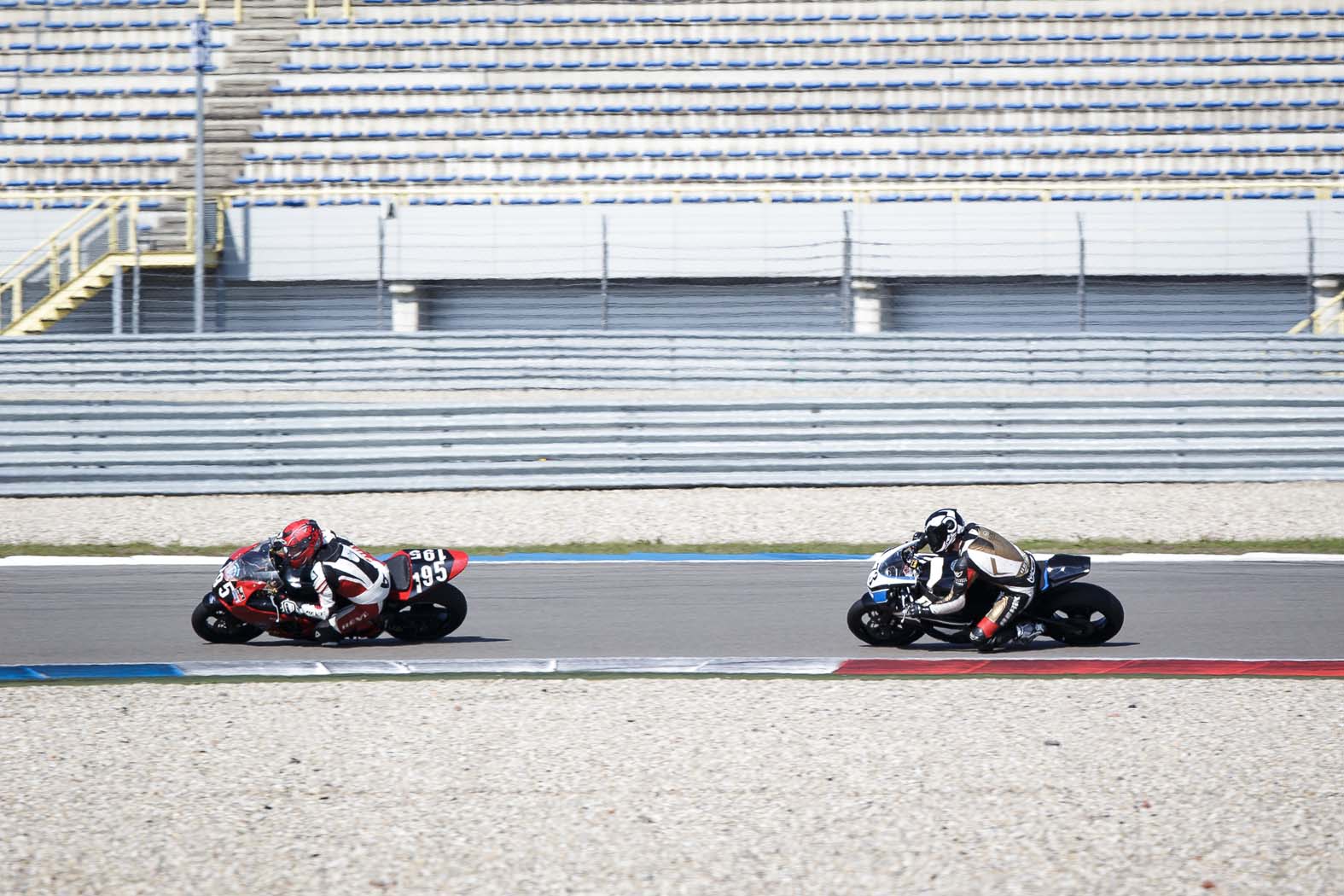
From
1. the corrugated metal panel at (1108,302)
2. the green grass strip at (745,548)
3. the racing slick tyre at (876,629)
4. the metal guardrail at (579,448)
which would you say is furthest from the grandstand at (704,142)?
the racing slick tyre at (876,629)

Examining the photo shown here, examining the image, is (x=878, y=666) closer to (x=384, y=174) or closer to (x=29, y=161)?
(x=384, y=174)

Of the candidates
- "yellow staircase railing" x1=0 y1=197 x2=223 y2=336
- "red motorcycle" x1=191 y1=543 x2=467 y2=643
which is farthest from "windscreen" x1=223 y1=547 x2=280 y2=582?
"yellow staircase railing" x1=0 y1=197 x2=223 y2=336

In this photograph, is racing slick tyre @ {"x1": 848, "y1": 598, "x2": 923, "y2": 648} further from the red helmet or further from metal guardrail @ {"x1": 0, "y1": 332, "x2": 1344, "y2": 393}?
metal guardrail @ {"x1": 0, "y1": 332, "x2": 1344, "y2": 393}

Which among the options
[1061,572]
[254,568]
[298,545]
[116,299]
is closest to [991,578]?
[1061,572]

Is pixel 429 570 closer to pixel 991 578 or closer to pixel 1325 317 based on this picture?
pixel 991 578

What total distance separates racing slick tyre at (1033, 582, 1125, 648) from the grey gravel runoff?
101 centimetres

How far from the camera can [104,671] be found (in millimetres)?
7543

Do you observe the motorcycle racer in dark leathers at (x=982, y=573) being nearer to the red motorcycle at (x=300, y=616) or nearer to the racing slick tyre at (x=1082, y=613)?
the racing slick tyre at (x=1082, y=613)

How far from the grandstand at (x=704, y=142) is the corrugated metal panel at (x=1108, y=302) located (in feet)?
0.16

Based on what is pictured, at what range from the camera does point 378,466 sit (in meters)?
13.7

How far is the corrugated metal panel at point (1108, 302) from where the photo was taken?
19.6m

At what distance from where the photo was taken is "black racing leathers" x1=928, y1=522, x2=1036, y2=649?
25.9 feet

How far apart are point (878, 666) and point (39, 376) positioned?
12.2 meters

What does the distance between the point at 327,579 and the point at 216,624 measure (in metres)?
0.75
